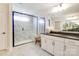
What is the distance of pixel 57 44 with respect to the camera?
110 inches

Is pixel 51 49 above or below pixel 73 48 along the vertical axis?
below

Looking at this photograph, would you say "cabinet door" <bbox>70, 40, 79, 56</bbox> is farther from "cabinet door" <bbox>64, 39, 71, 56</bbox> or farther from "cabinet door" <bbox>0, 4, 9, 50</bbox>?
"cabinet door" <bbox>0, 4, 9, 50</bbox>

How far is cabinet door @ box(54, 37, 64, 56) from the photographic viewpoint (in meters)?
2.56

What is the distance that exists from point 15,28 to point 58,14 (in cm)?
241

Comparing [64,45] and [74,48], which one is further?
[64,45]

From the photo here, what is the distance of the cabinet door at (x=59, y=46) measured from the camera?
2.56m

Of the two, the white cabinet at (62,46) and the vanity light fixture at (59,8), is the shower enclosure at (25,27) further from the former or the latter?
the white cabinet at (62,46)

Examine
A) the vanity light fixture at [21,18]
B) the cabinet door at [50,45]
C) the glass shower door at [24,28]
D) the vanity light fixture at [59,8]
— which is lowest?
the cabinet door at [50,45]

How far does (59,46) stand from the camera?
2686 millimetres

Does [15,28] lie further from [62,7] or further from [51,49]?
[62,7]

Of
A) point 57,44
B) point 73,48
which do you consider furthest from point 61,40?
point 73,48

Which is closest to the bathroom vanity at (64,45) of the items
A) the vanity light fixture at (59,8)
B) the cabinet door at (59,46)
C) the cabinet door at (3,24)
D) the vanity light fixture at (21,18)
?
the cabinet door at (59,46)

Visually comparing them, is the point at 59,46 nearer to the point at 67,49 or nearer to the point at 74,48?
the point at 67,49

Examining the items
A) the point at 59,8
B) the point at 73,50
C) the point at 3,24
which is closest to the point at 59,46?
the point at 73,50
